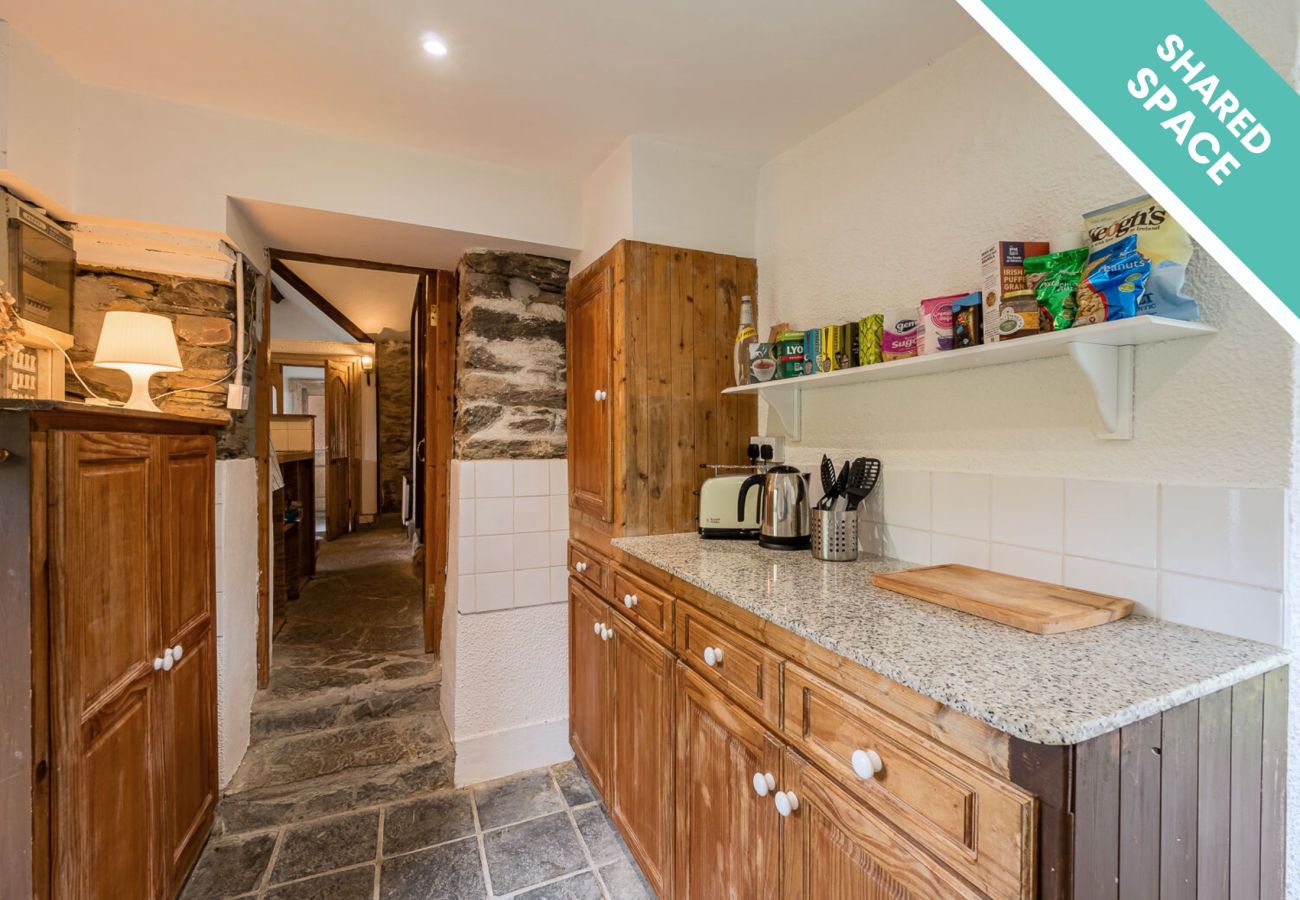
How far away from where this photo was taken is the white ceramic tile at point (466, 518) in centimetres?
219

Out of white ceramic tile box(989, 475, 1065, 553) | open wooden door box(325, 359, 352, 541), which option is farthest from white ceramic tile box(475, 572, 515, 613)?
open wooden door box(325, 359, 352, 541)

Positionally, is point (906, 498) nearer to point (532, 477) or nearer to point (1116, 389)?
point (1116, 389)

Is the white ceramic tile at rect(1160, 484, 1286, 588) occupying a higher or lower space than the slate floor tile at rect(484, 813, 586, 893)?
higher

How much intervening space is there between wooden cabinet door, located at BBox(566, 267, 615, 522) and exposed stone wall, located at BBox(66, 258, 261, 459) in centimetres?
117

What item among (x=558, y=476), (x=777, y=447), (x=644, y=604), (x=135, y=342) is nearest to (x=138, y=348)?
(x=135, y=342)

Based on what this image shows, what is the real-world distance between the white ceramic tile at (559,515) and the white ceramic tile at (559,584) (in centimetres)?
17

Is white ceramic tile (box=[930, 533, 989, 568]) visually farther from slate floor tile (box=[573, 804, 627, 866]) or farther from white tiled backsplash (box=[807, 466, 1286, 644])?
slate floor tile (box=[573, 804, 627, 866])

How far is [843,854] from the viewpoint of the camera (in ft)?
2.99

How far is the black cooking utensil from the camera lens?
1.53 metres

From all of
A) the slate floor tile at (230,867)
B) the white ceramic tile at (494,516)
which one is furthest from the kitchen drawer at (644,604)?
the slate floor tile at (230,867)

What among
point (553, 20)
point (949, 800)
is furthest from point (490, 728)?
point (553, 20)

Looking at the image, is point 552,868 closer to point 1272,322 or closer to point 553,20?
point 1272,322

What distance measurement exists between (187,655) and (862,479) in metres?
1.95

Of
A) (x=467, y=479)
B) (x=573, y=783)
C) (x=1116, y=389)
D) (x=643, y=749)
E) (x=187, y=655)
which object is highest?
(x=1116, y=389)
